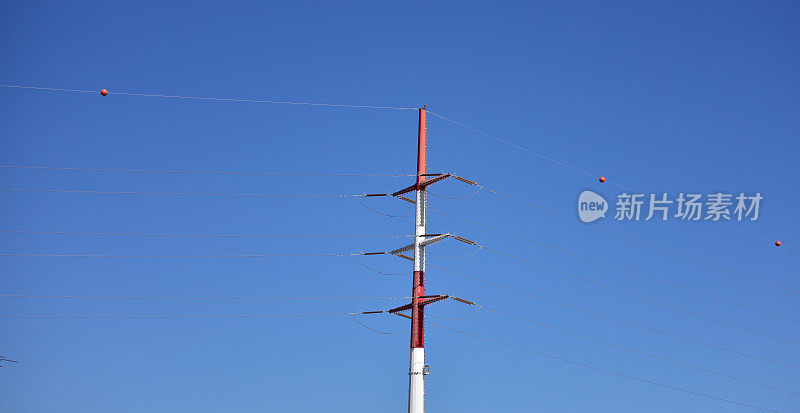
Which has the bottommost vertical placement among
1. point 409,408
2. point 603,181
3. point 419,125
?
point 409,408

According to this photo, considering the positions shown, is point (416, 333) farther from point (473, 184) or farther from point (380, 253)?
point (473, 184)

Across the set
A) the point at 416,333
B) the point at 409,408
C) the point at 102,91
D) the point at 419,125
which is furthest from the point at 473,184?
the point at 102,91

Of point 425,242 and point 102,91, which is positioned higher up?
point 102,91

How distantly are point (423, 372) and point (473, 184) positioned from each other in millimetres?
10384

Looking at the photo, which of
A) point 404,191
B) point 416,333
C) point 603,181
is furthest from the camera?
point 404,191

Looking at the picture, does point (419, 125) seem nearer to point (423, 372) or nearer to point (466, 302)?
point (466, 302)

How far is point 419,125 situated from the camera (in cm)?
4656

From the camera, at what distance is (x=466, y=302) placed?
136 feet

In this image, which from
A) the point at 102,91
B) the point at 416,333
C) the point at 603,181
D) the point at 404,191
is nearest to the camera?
the point at 102,91

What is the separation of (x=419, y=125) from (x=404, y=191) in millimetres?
4344

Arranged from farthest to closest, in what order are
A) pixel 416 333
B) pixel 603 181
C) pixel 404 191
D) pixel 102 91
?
pixel 404 191 → pixel 416 333 → pixel 603 181 → pixel 102 91

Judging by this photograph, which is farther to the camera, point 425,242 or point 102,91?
point 425,242

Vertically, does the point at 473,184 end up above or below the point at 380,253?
above

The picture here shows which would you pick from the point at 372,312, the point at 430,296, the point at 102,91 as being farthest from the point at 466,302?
the point at 102,91
